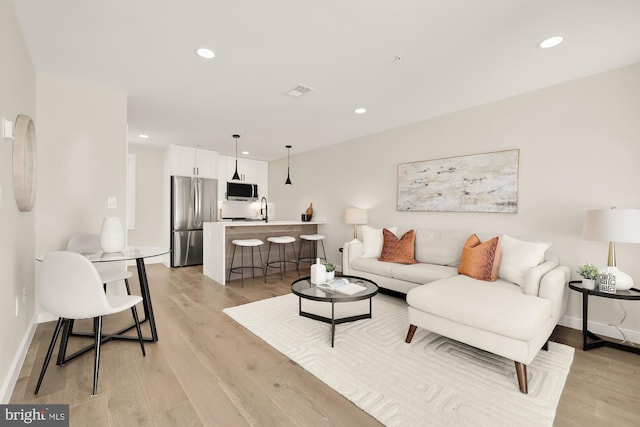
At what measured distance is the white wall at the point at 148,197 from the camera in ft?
19.4

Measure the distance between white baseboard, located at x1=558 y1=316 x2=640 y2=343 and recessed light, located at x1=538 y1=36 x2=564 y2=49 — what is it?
260 cm

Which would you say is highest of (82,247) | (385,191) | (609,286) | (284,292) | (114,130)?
(114,130)

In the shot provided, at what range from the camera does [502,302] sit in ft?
7.08

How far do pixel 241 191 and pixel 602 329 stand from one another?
637 cm

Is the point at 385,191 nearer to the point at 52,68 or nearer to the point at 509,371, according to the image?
the point at 509,371

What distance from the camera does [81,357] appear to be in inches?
88.9

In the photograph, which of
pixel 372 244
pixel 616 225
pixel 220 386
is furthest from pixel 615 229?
pixel 220 386

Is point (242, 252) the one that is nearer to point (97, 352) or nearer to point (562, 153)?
point (97, 352)

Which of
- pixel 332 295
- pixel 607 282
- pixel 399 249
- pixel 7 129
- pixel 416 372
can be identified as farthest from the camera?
pixel 399 249

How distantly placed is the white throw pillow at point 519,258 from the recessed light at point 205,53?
134 inches

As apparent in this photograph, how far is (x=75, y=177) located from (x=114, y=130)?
661 mm

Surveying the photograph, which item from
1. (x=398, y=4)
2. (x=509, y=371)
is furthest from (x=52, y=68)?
(x=509, y=371)

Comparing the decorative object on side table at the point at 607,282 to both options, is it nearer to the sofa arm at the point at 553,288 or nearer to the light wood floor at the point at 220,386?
the sofa arm at the point at 553,288

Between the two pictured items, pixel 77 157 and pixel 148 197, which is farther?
pixel 148 197
